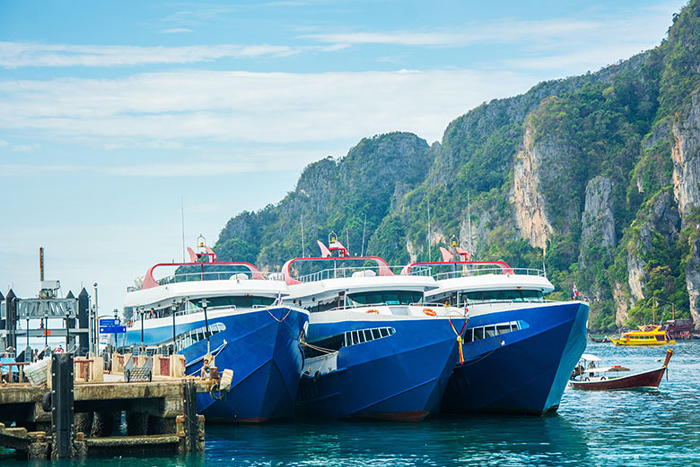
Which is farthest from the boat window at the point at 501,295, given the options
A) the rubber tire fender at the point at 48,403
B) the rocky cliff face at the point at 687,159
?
the rocky cliff face at the point at 687,159

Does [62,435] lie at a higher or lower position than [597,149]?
lower

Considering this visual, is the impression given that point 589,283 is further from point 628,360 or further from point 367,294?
point 367,294

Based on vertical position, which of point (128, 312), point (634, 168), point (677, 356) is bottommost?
point (677, 356)

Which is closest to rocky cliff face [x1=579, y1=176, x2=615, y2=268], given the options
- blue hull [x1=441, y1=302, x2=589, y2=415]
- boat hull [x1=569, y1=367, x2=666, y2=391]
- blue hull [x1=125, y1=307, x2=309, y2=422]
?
boat hull [x1=569, y1=367, x2=666, y2=391]

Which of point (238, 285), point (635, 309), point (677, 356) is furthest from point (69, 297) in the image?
point (635, 309)

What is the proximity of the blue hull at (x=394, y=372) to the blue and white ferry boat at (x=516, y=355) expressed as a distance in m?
2.19

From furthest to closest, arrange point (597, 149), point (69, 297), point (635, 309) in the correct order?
point (597, 149), point (635, 309), point (69, 297)

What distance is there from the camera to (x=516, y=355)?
37.9m

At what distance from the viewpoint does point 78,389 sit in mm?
28609

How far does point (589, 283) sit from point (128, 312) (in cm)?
14107

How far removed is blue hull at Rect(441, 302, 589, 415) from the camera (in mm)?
37375

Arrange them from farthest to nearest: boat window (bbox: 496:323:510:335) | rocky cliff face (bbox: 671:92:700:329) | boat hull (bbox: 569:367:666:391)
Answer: rocky cliff face (bbox: 671:92:700:329), boat hull (bbox: 569:367:666:391), boat window (bbox: 496:323:510:335)

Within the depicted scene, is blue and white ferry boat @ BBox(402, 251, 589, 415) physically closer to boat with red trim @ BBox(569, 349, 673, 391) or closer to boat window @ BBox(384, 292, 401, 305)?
boat window @ BBox(384, 292, 401, 305)

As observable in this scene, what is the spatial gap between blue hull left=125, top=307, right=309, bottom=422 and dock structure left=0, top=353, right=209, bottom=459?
17.9ft
